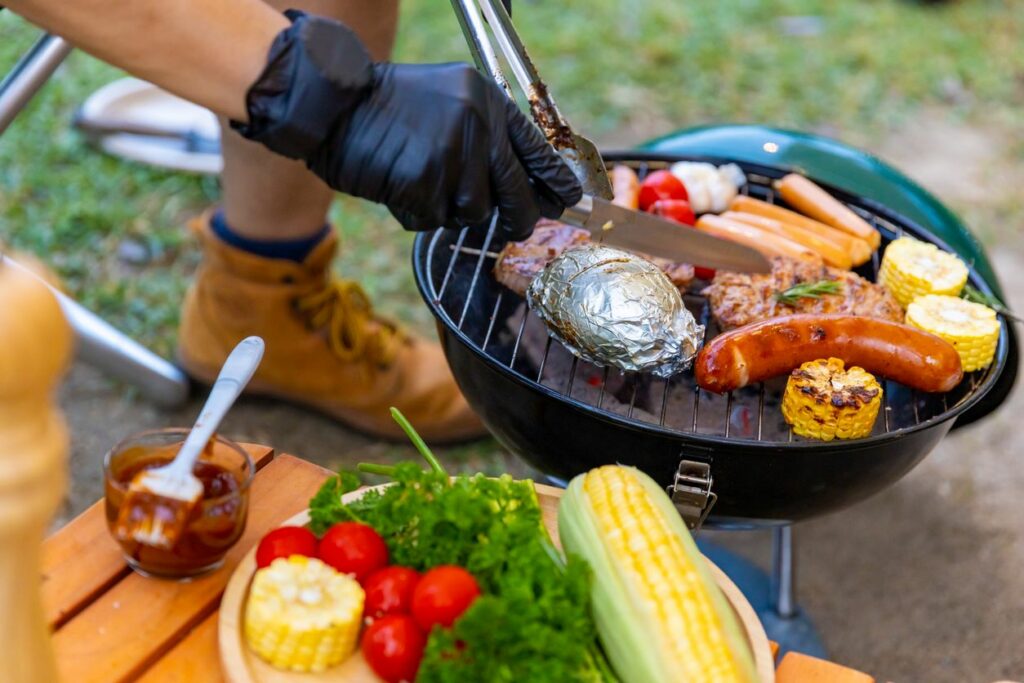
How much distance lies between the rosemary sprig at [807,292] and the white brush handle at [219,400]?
3.81 feet

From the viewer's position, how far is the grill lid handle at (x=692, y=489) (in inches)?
71.3

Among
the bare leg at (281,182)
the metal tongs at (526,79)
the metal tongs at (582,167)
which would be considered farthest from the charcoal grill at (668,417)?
the bare leg at (281,182)

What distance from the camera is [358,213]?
4.39 meters

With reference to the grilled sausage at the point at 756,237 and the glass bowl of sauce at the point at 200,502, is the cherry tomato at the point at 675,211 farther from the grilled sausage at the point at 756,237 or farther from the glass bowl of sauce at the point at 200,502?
the glass bowl of sauce at the point at 200,502

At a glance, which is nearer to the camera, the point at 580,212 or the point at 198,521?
the point at 198,521

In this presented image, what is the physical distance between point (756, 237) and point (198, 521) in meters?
1.47

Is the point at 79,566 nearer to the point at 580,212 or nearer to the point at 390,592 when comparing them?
the point at 390,592

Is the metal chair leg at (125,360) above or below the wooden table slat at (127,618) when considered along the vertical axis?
below

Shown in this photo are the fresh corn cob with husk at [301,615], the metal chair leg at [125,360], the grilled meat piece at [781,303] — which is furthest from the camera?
the metal chair leg at [125,360]

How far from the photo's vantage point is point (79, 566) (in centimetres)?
156

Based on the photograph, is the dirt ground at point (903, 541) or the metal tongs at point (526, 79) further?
the dirt ground at point (903, 541)

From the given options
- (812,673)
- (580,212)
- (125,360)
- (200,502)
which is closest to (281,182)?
(125,360)

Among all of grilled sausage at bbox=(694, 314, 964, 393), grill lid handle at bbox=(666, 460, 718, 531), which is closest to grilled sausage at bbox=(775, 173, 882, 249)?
grilled sausage at bbox=(694, 314, 964, 393)

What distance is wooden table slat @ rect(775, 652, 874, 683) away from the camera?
157 centimetres
